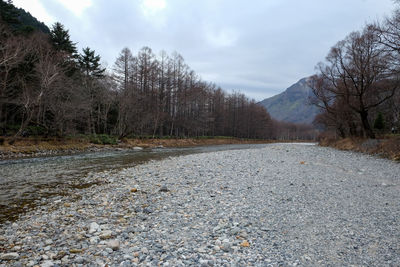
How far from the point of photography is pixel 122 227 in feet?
16.2

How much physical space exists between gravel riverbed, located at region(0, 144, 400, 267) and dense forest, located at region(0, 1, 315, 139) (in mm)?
19814

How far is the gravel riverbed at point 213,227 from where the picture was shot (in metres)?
3.68

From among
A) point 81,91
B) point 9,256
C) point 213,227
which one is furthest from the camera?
point 81,91

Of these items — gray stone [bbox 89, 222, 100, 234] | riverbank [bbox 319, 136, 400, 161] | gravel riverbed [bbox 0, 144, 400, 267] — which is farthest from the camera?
riverbank [bbox 319, 136, 400, 161]

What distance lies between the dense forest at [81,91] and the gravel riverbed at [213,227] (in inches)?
780

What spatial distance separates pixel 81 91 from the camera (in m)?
28.1

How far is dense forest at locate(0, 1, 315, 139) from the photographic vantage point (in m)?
22.6

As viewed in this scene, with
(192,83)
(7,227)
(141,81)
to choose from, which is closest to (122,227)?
(7,227)

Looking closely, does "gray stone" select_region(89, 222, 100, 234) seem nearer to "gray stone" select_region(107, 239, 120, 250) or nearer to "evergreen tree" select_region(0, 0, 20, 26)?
"gray stone" select_region(107, 239, 120, 250)

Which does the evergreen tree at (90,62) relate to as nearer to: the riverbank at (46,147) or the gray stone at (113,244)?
the riverbank at (46,147)

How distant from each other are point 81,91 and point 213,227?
94.7 ft

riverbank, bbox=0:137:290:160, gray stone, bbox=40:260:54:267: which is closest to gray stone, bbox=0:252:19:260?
gray stone, bbox=40:260:54:267

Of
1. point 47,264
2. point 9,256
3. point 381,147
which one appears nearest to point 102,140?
point 9,256

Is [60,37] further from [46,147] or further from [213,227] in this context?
[213,227]
